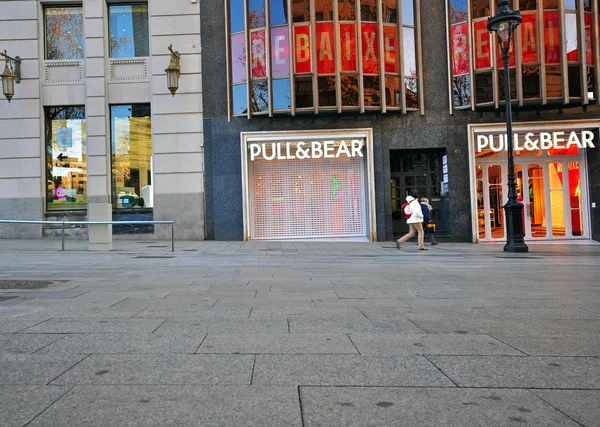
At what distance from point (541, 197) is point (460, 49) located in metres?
6.73

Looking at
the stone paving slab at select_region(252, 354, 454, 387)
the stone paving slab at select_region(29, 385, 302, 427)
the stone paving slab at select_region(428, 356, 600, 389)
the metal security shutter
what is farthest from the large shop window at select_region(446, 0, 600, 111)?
the stone paving slab at select_region(29, 385, 302, 427)

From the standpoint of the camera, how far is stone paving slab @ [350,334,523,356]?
4203 millimetres

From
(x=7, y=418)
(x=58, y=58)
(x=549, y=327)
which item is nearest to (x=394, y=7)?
(x=58, y=58)

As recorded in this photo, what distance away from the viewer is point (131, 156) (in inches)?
792

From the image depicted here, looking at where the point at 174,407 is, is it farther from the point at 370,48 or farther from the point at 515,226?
the point at 370,48

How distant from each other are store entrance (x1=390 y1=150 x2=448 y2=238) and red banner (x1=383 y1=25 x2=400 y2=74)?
3.16 meters

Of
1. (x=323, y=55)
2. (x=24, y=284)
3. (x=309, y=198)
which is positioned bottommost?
(x=24, y=284)

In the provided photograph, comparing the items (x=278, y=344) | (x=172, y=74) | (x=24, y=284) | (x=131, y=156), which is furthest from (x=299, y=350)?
(x=131, y=156)

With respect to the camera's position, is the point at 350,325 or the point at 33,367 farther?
the point at 350,325

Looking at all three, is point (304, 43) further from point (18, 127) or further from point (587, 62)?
point (18, 127)

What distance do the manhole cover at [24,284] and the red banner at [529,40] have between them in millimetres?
17146

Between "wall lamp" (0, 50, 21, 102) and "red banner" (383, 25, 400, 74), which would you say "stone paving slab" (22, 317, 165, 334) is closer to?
"red banner" (383, 25, 400, 74)

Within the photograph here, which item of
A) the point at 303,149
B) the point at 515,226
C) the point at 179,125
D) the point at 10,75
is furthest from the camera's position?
the point at 303,149

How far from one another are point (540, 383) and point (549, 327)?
1.89 meters
